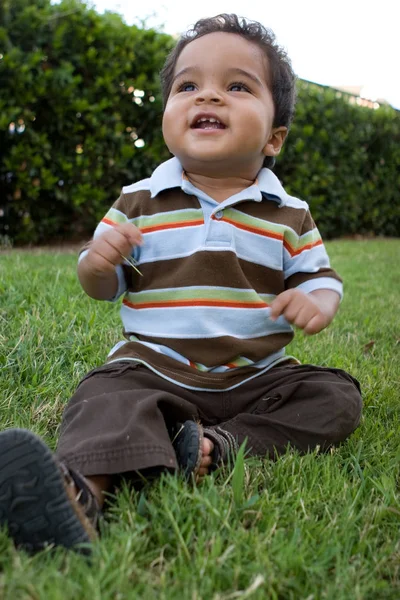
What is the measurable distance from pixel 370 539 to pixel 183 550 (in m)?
0.44

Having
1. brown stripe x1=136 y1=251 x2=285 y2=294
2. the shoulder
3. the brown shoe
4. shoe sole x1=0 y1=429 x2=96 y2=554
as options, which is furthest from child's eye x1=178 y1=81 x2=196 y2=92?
shoe sole x1=0 y1=429 x2=96 y2=554

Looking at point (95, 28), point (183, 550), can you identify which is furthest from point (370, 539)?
point (95, 28)

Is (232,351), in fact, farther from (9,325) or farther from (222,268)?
(9,325)

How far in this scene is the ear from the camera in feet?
7.52

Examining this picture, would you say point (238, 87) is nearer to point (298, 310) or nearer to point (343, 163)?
point (298, 310)

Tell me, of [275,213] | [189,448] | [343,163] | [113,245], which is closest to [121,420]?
[189,448]

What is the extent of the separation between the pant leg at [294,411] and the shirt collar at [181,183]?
577 mm

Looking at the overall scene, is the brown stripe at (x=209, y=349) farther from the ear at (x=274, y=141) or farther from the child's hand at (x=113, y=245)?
the ear at (x=274, y=141)

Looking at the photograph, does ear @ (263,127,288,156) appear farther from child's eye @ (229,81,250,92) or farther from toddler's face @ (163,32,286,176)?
child's eye @ (229,81,250,92)

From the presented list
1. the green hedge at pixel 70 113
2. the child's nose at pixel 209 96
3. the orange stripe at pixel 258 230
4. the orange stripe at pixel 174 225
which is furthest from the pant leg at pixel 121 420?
the green hedge at pixel 70 113

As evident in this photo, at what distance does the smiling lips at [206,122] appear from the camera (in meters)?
2.07

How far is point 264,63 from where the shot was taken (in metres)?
2.20

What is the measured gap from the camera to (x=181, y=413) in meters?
1.93

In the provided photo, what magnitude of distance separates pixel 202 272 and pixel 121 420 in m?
0.58
